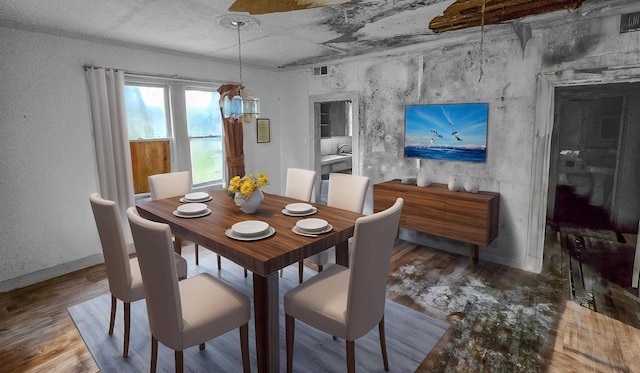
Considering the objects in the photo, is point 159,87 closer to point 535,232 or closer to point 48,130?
point 48,130

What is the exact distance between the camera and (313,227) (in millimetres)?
1976

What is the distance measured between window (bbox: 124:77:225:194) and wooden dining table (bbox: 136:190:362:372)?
5.86 ft

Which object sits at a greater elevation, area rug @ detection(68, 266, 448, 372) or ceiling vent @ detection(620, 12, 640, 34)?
ceiling vent @ detection(620, 12, 640, 34)

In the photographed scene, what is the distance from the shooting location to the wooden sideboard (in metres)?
3.23

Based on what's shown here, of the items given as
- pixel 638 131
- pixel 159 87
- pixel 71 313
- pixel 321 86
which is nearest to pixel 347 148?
pixel 321 86

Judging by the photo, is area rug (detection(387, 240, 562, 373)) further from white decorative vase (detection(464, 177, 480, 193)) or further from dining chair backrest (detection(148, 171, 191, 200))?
dining chair backrest (detection(148, 171, 191, 200))

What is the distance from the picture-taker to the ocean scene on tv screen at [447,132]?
137 inches

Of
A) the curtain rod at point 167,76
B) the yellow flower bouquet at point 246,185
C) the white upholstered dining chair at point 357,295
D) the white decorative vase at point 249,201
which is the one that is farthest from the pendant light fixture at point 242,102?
the white upholstered dining chair at point 357,295

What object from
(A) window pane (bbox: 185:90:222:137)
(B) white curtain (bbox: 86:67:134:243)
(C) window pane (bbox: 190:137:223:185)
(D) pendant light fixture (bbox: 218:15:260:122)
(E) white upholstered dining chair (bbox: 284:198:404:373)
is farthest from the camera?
(C) window pane (bbox: 190:137:223:185)

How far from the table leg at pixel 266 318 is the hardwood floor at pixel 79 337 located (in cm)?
95

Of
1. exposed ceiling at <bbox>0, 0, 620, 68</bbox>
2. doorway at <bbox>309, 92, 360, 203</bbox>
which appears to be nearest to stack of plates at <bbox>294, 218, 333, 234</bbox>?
exposed ceiling at <bbox>0, 0, 620, 68</bbox>

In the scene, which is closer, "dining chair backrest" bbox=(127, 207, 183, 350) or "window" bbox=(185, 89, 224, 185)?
"dining chair backrest" bbox=(127, 207, 183, 350)

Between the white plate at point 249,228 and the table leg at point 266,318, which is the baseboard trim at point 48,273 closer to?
the white plate at point 249,228

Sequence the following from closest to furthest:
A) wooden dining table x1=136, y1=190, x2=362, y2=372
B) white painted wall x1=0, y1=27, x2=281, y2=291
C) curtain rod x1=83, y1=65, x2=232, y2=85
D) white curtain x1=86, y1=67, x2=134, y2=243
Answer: wooden dining table x1=136, y1=190, x2=362, y2=372, white painted wall x1=0, y1=27, x2=281, y2=291, white curtain x1=86, y1=67, x2=134, y2=243, curtain rod x1=83, y1=65, x2=232, y2=85
